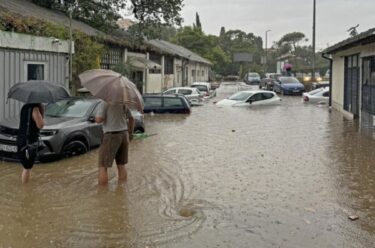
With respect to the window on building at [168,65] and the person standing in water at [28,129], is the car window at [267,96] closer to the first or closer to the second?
the window on building at [168,65]

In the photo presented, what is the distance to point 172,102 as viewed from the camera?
78.8 feet

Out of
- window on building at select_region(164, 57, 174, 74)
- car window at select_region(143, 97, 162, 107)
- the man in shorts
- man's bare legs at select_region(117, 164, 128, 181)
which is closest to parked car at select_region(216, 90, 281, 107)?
car window at select_region(143, 97, 162, 107)

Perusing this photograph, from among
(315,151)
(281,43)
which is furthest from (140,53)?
(281,43)

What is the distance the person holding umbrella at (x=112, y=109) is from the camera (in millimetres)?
8039

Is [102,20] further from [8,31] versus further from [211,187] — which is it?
[211,187]

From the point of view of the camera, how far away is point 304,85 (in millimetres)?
46125

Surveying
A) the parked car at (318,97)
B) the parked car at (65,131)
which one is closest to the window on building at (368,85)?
the parked car at (65,131)

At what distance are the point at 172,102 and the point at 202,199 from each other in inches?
646

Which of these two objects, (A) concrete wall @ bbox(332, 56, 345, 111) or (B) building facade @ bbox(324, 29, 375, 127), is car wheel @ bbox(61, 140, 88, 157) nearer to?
(B) building facade @ bbox(324, 29, 375, 127)

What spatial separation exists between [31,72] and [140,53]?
57.0 feet

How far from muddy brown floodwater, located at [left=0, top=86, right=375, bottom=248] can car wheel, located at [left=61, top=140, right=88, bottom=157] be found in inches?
7.6

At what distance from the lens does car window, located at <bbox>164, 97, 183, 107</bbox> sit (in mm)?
23953

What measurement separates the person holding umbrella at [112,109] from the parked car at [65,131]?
2247 mm

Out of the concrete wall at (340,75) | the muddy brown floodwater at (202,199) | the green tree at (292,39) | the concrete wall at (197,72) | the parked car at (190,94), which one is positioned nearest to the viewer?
the muddy brown floodwater at (202,199)
